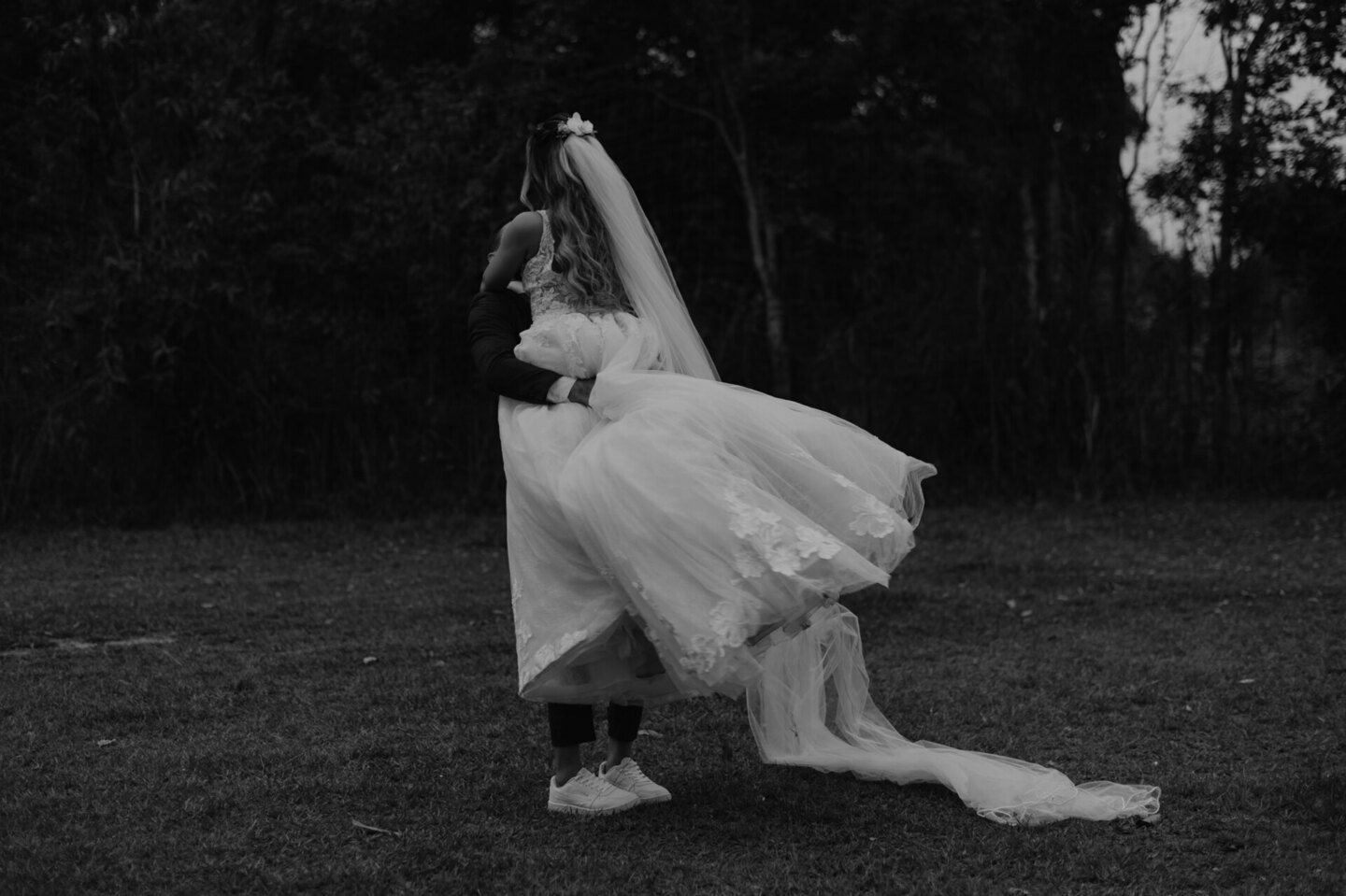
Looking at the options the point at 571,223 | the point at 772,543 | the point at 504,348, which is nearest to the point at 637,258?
the point at 571,223

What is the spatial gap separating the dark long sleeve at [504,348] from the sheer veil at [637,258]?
35cm

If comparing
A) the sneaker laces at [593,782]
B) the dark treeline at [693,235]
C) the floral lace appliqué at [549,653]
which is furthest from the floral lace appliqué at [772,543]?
the dark treeline at [693,235]

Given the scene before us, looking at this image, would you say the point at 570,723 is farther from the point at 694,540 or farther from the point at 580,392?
the point at 580,392

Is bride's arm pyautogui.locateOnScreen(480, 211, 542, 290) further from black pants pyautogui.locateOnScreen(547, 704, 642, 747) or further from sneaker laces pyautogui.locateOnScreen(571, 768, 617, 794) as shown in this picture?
sneaker laces pyautogui.locateOnScreen(571, 768, 617, 794)

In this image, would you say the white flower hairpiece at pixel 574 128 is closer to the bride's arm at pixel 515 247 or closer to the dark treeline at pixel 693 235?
the bride's arm at pixel 515 247

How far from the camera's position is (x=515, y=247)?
4.18m

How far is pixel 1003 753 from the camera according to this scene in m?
4.92

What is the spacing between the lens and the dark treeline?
11750 mm

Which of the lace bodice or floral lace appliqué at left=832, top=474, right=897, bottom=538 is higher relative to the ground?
the lace bodice

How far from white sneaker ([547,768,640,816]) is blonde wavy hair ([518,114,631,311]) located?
1392mm

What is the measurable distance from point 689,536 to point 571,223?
3.39 feet

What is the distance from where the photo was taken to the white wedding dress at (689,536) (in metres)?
3.71

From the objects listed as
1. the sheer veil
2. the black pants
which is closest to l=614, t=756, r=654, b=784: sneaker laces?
the black pants

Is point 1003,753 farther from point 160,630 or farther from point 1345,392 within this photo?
point 1345,392
